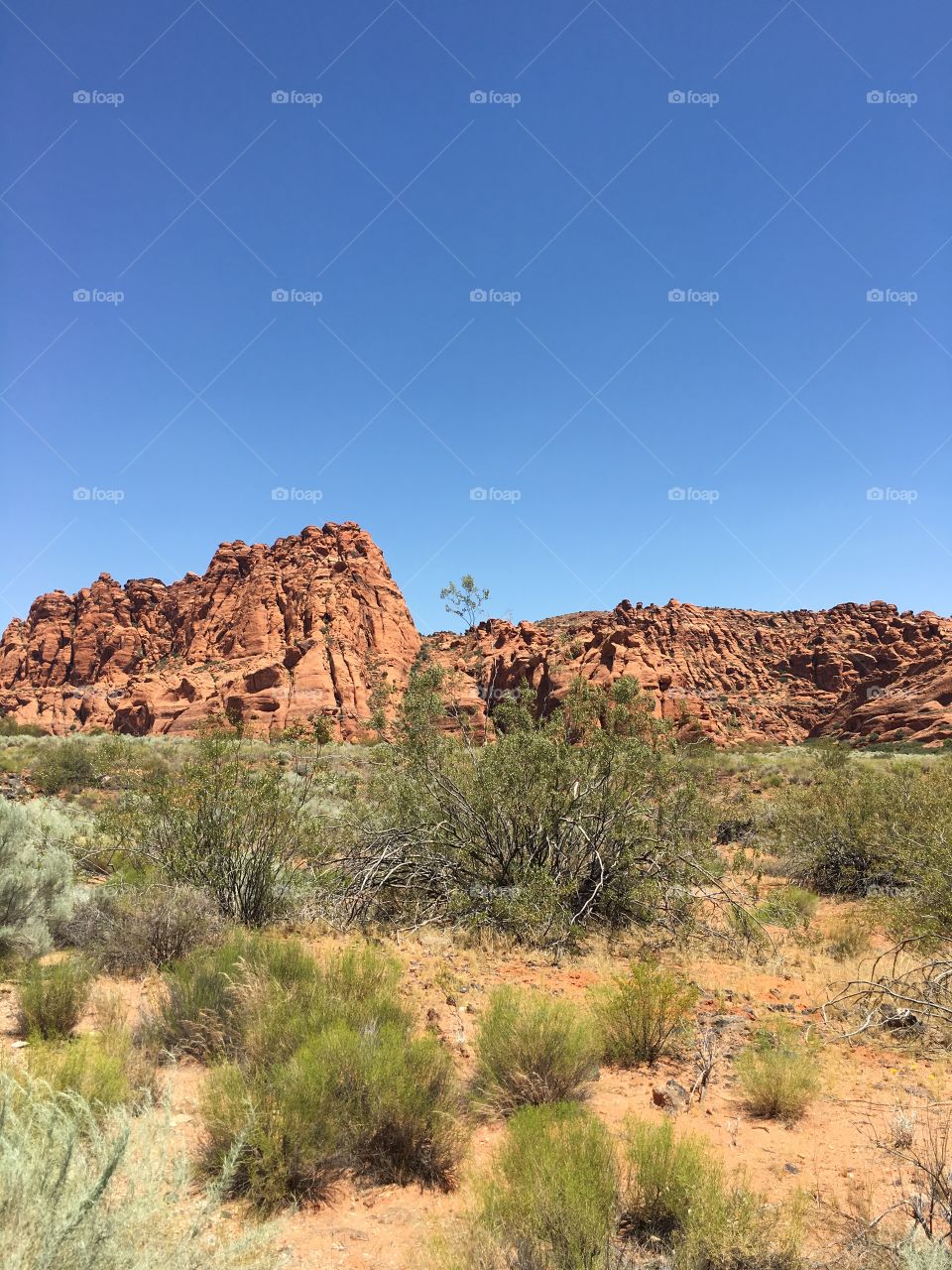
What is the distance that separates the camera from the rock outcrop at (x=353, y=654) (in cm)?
5206

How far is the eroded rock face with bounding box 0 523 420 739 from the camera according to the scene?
60.2m

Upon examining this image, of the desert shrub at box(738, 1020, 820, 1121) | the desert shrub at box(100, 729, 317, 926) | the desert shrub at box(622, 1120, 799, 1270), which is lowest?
the desert shrub at box(738, 1020, 820, 1121)

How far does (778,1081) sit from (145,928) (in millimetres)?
5760

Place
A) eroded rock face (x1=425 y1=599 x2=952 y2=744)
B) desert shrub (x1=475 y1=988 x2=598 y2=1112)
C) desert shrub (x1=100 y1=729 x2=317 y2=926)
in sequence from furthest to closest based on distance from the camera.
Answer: eroded rock face (x1=425 y1=599 x2=952 y2=744), desert shrub (x1=100 y1=729 x2=317 y2=926), desert shrub (x1=475 y1=988 x2=598 y2=1112)

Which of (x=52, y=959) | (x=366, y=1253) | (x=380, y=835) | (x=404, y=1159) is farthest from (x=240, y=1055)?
(x=380, y=835)

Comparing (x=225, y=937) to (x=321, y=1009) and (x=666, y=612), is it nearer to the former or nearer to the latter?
(x=321, y=1009)

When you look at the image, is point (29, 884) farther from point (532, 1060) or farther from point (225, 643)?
point (225, 643)

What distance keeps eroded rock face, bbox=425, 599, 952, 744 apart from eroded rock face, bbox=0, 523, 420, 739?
927 cm

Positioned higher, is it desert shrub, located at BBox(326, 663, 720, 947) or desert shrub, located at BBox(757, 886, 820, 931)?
desert shrub, located at BBox(326, 663, 720, 947)

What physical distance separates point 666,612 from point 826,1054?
10564 centimetres

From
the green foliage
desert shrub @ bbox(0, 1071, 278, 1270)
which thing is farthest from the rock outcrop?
desert shrub @ bbox(0, 1071, 278, 1270)

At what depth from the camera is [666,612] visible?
354 ft

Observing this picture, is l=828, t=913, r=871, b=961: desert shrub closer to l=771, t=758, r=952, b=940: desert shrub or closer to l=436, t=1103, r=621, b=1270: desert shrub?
l=771, t=758, r=952, b=940: desert shrub

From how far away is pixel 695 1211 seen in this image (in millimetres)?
3105
